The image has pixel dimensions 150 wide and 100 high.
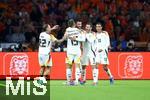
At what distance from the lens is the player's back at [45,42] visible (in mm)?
20144

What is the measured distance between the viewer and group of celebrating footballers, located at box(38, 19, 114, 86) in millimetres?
20031

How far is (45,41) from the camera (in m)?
20.3

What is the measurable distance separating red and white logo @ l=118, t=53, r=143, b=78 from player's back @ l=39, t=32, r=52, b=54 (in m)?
4.29

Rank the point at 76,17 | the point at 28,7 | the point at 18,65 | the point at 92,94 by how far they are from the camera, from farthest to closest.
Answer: the point at 28,7 < the point at 76,17 < the point at 18,65 < the point at 92,94

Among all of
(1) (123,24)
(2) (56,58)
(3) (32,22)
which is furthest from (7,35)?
(1) (123,24)

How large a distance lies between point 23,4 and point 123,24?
435 centimetres

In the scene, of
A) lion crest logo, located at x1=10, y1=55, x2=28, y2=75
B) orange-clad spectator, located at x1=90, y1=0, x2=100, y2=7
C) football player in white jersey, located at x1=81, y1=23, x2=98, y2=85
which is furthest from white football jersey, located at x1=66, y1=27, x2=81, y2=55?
orange-clad spectator, located at x1=90, y1=0, x2=100, y2=7

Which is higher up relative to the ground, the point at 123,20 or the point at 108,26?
the point at 123,20

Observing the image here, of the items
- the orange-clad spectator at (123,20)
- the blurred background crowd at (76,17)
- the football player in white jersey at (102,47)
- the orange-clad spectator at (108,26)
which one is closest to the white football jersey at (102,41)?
the football player in white jersey at (102,47)

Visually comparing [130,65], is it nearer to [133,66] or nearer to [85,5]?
[133,66]

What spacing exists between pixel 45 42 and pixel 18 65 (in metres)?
3.50

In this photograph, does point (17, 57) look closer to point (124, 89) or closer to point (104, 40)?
point (104, 40)

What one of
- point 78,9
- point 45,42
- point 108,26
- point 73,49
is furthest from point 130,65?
point 78,9

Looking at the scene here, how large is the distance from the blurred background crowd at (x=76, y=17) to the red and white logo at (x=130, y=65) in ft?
5.11
